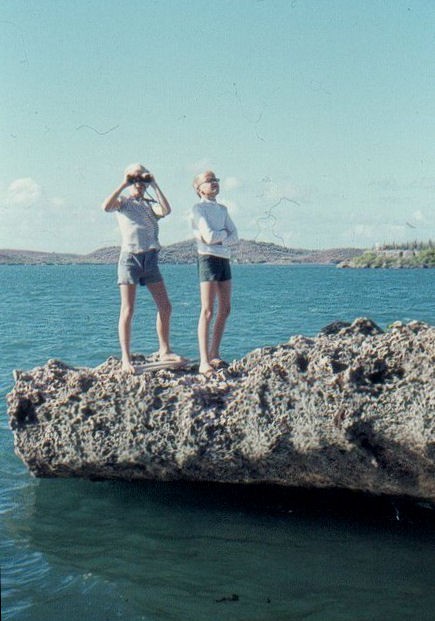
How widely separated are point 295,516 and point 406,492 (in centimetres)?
116

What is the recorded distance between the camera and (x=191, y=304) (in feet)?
159

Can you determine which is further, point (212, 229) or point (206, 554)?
point (212, 229)

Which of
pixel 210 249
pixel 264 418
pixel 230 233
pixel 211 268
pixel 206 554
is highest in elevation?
pixel 230 233

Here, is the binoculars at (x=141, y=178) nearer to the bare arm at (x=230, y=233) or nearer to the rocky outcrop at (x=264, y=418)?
the bare arm at (x=230, y=233)

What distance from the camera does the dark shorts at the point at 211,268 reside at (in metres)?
7.79

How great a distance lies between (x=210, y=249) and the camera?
→ 25.6 ft

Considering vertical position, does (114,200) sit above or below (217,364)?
above

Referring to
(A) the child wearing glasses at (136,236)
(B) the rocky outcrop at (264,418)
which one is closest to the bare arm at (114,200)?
(A) the child wearing glasses at (136,236)

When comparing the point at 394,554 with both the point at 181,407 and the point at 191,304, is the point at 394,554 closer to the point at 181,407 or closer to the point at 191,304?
the point at 181,407

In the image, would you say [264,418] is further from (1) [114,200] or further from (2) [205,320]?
(1) [114,200]

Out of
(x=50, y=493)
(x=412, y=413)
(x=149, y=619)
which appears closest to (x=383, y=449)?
(x=412, y=413)

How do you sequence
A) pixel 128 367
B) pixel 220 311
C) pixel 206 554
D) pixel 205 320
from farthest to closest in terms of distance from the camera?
pixel 220 311 < pixel 205 320 < pixel 128 367 < pixel 206 554

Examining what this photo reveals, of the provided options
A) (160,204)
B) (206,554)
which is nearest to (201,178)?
(160,204)

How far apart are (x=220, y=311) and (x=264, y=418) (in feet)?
5.39
